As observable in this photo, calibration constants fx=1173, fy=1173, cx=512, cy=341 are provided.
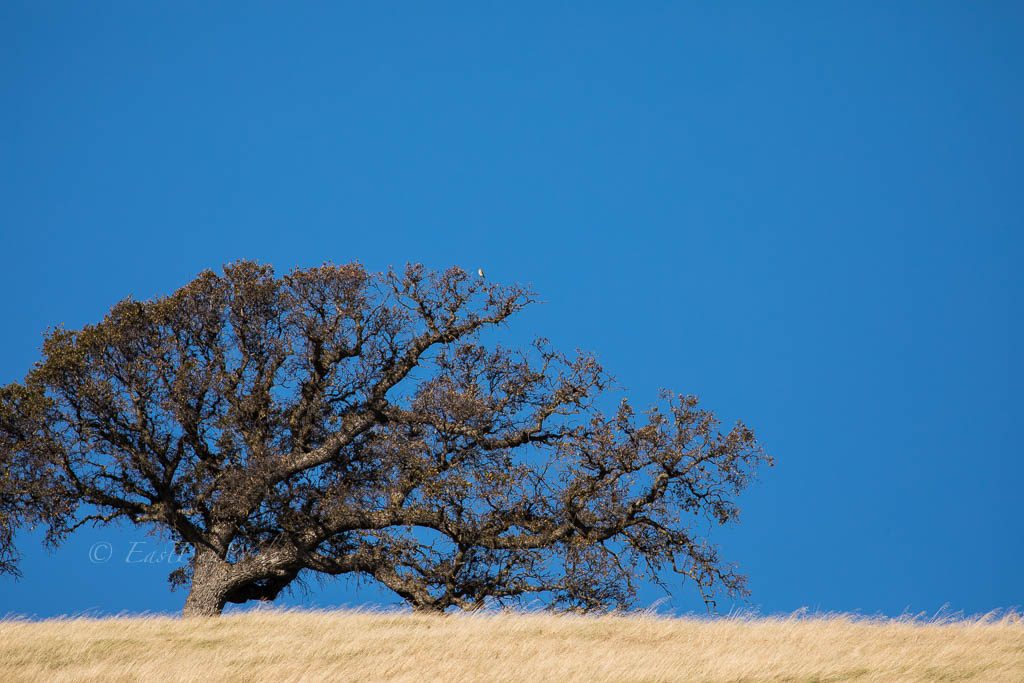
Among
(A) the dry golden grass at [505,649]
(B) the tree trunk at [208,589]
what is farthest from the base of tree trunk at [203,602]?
(A) the dry golden grass at [505,649]

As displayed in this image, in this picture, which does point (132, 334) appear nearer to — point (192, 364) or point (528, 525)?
point (192, 364)

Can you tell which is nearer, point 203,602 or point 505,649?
point 505,649

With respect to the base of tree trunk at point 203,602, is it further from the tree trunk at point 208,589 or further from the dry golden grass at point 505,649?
the dry golden grass at point 505,649

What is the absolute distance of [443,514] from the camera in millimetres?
29203

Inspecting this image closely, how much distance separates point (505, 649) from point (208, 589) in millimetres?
10727

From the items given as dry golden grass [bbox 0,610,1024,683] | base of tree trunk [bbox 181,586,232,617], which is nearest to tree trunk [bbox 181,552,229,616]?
base of tree trunk [bbox 181,586,232,617]

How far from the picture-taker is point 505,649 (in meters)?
23.3

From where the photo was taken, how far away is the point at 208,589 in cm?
3069

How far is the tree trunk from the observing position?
1201 inches

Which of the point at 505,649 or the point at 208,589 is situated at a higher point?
the point at 208,589

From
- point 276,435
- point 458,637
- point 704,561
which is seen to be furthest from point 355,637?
point 704,561

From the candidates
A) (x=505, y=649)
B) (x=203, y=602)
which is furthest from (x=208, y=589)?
(x=505, y=649)

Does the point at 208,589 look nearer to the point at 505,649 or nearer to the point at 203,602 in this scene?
the point at 203,602

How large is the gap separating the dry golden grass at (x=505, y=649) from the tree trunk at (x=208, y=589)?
87.9 inches
